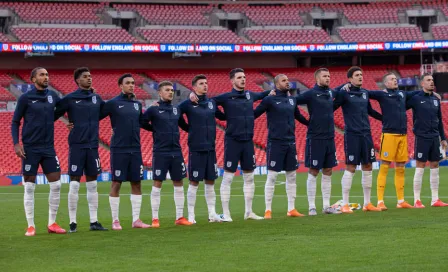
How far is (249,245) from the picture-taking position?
11.6 meters

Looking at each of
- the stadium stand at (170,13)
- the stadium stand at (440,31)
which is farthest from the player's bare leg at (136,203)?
the stadium stand at (440,31)

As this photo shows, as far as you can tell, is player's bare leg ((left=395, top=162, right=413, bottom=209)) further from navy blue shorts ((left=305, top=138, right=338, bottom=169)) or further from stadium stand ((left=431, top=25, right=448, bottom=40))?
stadium stand ((left=431, top=25, right=448, bottom=40))

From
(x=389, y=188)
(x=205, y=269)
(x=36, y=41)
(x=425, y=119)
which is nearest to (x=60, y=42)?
(x=36, y=41)

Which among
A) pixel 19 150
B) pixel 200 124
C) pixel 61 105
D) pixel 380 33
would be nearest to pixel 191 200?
pixel 200 124

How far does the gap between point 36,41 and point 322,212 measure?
36.2m

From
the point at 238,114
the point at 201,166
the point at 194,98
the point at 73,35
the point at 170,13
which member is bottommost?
the point at 201,166

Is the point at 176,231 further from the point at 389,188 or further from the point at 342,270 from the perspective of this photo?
the point at 389,188

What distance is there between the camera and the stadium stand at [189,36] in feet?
177

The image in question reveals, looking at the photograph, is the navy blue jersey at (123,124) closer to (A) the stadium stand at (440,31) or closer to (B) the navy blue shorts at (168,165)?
(B) the navy blue shorts at (168,165)

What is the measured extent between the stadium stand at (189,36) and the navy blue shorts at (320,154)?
37580 mm

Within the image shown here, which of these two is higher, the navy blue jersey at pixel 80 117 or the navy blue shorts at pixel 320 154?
the navy blue jersey at pixel 80 117

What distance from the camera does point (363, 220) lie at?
582 inches

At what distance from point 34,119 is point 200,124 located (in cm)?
321

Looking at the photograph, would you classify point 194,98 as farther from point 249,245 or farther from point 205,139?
point 249,245
